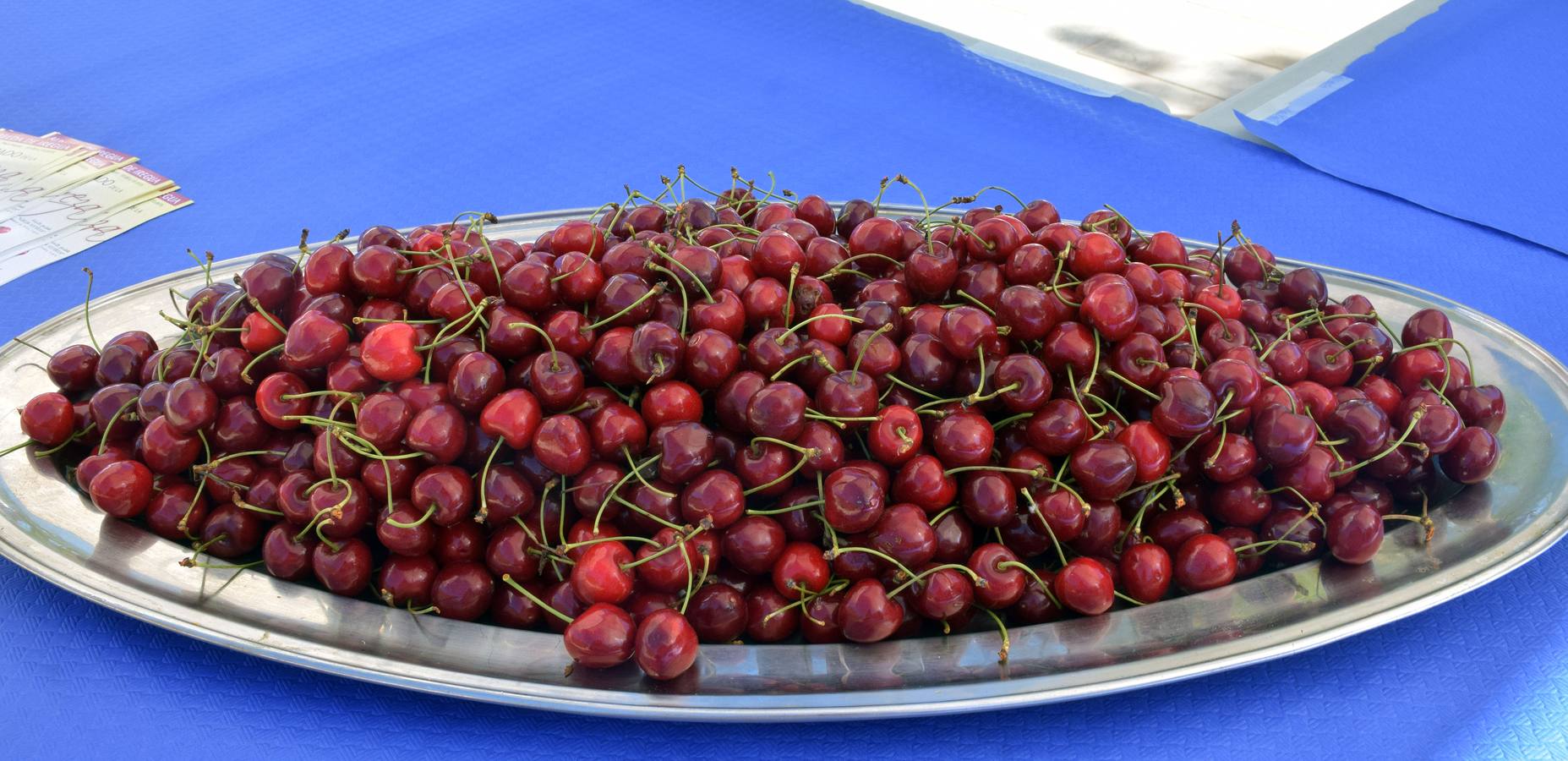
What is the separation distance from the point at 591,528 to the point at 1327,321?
90 cm

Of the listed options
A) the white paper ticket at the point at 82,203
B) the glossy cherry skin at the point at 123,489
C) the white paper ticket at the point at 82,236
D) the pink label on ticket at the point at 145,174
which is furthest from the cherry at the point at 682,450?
the pink label on ticket at the point at 145,174

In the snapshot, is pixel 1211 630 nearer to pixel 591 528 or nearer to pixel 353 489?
pixel 591 528

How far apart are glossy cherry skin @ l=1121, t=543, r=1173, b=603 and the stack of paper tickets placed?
6.14 feet

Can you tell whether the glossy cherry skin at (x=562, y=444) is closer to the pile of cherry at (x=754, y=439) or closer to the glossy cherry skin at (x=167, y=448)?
the pile of cherry at (x=754, y=439)

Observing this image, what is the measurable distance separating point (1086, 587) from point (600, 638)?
42cm

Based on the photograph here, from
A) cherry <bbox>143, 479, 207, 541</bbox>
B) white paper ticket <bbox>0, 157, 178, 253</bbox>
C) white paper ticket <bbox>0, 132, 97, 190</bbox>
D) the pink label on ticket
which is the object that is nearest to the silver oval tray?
cherry <bbox>143, 479, 207, 541</bbox>

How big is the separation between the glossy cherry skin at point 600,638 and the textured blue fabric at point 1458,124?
71.9 inches

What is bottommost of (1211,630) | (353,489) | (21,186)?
(21,186)

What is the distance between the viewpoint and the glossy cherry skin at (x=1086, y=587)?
0.91m

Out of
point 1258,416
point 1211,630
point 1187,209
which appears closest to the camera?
point 1211,630

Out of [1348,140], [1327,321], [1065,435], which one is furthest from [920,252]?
[1348,140]

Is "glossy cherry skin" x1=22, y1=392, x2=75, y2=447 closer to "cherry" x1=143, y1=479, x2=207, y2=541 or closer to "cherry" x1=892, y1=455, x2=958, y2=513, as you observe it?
"cherry" x1=143, y1=479, x2=207, y2=541

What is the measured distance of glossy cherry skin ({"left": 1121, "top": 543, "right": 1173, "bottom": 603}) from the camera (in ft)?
3.08

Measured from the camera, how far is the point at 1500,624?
1030 millimetres
